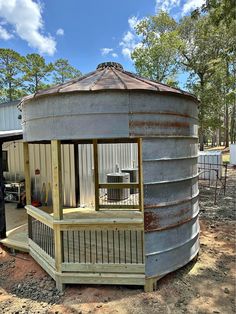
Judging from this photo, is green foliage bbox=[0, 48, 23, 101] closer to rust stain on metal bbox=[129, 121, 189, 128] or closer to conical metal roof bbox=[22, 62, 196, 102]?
conical metal roof bbox=[22, 62, 196, 102]

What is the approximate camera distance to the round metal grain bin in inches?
147

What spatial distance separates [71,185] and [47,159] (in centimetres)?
141

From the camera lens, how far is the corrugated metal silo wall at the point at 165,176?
12.5ft

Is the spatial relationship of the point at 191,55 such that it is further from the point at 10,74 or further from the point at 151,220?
the point at 10,74

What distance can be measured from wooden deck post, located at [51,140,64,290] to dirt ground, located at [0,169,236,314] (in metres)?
0.38

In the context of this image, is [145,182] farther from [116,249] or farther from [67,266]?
[67,266]

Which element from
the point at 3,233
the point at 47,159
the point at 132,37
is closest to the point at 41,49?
the point at 132,37

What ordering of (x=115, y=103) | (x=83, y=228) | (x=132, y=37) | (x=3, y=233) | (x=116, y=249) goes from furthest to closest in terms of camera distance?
(x=132, y=37), (x=3, y=233), (x=116, y=249), (x=83, y=228), (x=115, y=103)

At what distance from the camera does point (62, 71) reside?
3331 cm

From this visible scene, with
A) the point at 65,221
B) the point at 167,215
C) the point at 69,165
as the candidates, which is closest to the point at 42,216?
the point at 65,221

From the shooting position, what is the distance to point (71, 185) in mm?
7734

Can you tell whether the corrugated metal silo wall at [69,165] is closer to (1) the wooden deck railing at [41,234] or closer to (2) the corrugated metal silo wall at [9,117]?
(2) the corrugated metal silo wall at [9,117]

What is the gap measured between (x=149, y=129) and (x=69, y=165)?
4464mm

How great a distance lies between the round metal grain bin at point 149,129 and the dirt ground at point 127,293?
1.16 ft
